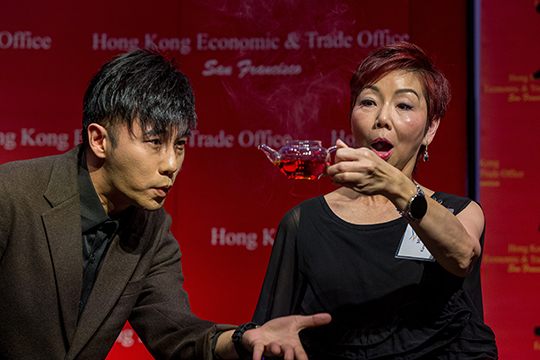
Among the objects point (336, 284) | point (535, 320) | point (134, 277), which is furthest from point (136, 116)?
point (535, 320)

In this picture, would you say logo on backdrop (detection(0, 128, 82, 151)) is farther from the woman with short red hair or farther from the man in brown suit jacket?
the woman with short red hair

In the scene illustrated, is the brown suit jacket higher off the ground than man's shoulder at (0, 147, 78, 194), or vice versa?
man's shoulder at (0, 147, 78, 194)

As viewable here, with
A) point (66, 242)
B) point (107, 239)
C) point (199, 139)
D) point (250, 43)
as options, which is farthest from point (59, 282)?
point (250, 43)

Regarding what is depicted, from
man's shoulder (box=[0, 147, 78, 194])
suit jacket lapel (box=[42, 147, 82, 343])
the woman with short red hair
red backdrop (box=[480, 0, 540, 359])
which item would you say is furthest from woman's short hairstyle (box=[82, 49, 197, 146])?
red backdrop (box=[480, 0, 540, 359])

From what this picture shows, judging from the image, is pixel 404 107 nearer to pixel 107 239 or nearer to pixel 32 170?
pixel 107 239

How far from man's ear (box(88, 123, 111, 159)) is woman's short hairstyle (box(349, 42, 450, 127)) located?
2.89 feet

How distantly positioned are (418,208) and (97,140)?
3.47 ft

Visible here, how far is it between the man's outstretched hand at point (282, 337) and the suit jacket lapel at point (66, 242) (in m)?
0.57

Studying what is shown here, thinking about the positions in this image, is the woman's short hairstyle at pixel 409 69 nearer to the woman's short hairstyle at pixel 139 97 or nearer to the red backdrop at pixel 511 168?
the woman's short hairstyle at pixel 139 97

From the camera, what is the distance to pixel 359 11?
338cm

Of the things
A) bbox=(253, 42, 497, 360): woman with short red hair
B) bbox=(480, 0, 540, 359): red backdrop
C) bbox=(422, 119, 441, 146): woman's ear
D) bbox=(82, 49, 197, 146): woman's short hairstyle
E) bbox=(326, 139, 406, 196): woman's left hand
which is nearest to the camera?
bbox=(326, 139, 406, 196): woman's left hand

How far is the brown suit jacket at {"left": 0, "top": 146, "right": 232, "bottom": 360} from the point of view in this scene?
1.58m

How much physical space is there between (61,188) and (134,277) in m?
0.40

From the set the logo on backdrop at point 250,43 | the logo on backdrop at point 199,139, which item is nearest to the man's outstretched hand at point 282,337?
the logo on backdrop at point 199,139
